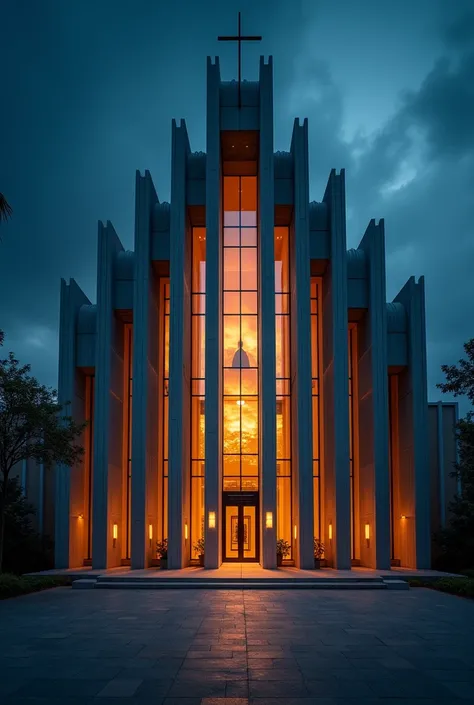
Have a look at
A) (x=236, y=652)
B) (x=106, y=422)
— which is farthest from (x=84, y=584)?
(x=236, y=652)

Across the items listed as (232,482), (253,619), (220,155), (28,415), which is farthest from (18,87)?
(253,619)

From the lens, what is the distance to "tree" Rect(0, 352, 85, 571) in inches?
782

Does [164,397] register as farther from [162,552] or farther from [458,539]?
[458,539]

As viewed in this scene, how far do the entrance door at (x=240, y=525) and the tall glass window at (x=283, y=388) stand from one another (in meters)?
1.13

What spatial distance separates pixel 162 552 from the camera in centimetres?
2844

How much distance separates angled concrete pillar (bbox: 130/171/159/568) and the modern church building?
83 millimetres

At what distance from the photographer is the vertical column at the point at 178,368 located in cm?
2725

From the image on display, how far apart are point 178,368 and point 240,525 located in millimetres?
7848

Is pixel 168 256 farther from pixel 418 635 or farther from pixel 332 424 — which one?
pixel 418 635

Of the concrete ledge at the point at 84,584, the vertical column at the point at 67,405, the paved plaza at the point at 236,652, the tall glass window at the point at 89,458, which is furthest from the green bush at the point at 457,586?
the tall glass window at the point at 89,458

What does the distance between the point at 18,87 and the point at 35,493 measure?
71.5m

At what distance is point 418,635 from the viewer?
1238 centimetres

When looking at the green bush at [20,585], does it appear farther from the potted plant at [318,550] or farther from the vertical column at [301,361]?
the potted plant at [318,550]

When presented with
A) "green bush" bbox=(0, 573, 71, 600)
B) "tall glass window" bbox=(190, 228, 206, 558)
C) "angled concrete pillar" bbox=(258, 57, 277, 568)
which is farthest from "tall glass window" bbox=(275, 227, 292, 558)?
"green bush" bbox=(0, 573, 71, 600)
